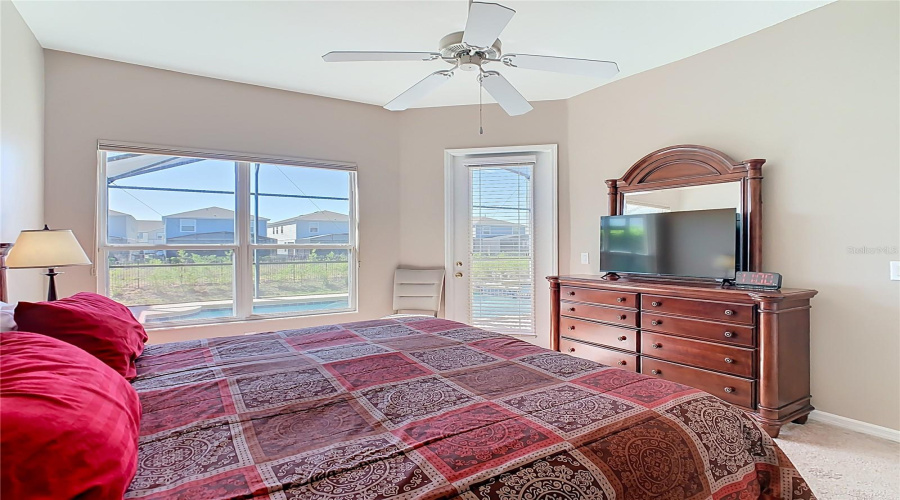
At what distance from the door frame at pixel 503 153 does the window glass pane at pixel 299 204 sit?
3.36 feet

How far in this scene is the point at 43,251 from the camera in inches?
94.3

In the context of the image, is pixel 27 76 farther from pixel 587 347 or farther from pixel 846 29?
pixel 846 29

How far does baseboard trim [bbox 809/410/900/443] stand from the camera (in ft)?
8.40

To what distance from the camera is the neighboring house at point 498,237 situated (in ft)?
14.9

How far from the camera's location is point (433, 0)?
2.61 meters

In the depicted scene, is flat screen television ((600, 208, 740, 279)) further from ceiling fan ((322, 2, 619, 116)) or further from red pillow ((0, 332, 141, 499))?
red pillow ((0, 332, 141, 499))

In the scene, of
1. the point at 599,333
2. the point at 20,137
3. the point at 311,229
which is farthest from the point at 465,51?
the point at 20,137

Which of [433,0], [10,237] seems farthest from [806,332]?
[10,237]

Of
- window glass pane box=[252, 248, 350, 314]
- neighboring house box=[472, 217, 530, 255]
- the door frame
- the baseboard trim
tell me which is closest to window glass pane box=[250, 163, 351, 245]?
window glass pane box=[252, 248, 350, 314]

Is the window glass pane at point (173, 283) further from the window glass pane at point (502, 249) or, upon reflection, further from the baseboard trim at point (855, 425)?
the baseboard trim at point (855, 425)

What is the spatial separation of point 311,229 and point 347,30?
6.43 ft

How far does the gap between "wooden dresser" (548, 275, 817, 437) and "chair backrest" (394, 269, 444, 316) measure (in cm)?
154

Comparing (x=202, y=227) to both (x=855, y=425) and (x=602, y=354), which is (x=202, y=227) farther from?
(x=855, y=425)

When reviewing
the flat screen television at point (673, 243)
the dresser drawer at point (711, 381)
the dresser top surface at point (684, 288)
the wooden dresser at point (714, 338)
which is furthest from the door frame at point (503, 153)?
the dresser drawer at point (711, 381)
